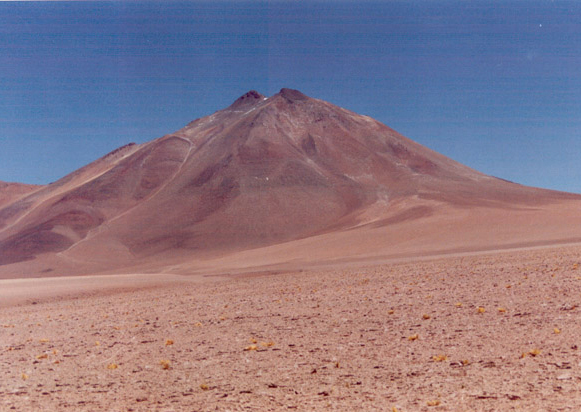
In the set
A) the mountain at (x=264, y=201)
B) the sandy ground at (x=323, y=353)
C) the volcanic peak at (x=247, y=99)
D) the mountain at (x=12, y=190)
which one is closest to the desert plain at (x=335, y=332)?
the sandy ground at (x=323, y=353)

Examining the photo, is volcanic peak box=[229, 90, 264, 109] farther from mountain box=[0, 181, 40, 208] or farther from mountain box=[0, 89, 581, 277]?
mountain box=[0, 181, 40, 208]

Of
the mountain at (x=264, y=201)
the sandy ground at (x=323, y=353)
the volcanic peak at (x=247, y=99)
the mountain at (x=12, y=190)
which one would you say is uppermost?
the volcanic peak at (x=247, y=99)

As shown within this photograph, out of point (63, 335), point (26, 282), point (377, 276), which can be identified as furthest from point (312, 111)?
point (63, 335)

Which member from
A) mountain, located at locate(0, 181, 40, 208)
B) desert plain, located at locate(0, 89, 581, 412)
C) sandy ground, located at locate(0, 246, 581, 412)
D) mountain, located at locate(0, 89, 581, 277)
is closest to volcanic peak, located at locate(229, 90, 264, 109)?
mountain, located at locate(0, 89, 581, 277)

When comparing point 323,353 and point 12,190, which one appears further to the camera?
point 12,190

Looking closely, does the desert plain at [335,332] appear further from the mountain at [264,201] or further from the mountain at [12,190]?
the mountain at [12,190]

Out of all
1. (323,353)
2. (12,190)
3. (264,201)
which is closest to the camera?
(323,353)

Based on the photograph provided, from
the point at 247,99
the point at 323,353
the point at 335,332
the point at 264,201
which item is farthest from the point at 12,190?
the point at 323,353

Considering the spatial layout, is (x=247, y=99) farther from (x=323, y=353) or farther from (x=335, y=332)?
(x=323, y=353)
